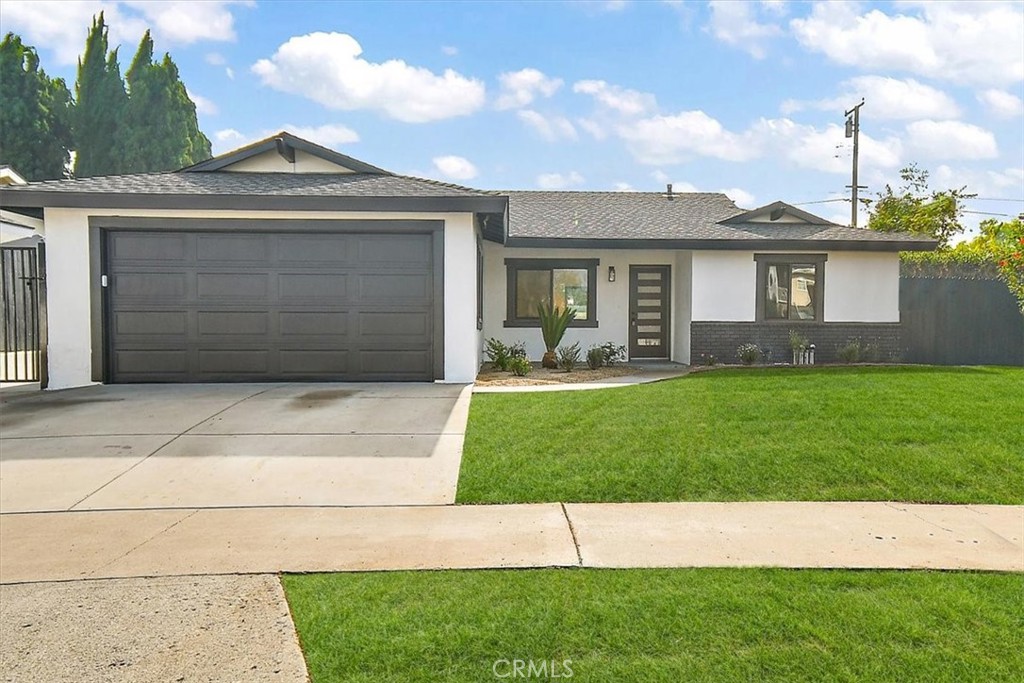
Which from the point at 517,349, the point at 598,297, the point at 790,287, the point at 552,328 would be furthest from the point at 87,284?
the point at 790,287

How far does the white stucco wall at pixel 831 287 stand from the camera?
1456cm

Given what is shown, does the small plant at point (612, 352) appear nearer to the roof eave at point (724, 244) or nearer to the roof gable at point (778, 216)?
the roof eave at point (724, 244)

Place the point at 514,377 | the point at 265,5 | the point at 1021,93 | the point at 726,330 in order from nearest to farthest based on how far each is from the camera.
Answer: the point at 514,377, the point at 265,5, the point at 726,330, the point at 1021,93

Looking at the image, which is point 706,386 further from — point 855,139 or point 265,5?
point 855,139

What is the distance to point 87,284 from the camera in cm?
1091

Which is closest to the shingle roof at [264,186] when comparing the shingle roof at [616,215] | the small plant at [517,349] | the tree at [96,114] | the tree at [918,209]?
the shingle roof at [616,215]

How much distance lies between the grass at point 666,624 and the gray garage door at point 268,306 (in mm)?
7333

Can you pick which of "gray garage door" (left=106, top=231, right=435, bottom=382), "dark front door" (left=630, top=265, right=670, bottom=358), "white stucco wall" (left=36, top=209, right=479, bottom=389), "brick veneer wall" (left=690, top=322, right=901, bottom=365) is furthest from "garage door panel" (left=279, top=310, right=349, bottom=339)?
"brick veneer wall" (left=690, top=322, right=901, bottom=365)

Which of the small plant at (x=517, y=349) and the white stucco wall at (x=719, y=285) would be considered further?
the white stucco wall at (x=719, y=285)

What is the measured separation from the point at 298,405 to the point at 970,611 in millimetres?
7679

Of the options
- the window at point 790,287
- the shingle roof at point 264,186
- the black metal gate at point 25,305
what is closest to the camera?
the shingle roof at point 264,186

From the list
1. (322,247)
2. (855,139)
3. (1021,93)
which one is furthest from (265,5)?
(855,139)

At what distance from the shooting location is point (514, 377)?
40.5 feet

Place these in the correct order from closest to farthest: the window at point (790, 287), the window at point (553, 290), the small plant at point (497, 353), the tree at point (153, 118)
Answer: the small plant at point (497, 353) → the window at point (790, 287) → the window at point (553, 290) → the tree at point (153, 118)
